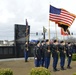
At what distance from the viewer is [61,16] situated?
19.5m

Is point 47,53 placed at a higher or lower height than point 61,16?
lower

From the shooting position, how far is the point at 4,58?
26.7 metres

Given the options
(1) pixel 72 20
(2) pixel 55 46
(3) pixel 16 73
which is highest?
(1) pixel 72 20

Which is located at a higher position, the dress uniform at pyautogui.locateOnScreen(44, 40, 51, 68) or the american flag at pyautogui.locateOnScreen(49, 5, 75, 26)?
the american flag at pyautogui.locateOnScreen(49, 5, 75, 26)

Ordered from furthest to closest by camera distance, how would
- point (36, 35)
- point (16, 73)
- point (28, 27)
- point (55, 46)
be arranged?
point (36, 35)
point (28, 27)
point (55, 46)
point (16, 73)

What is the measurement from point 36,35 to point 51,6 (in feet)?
77.3

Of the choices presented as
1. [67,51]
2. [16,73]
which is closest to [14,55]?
[67,51]

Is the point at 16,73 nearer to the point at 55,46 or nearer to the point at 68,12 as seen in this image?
the point at 55,46

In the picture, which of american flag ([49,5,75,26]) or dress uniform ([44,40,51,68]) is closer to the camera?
dress uniform ([44,40,51,68])

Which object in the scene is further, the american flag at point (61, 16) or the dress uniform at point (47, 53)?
the american flag at point (61, 16)

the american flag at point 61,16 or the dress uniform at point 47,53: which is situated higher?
the american flag at point 61,16

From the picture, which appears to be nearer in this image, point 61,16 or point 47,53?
point 47,53

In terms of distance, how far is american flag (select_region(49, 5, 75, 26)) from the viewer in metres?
19.2

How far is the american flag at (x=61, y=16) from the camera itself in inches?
757
